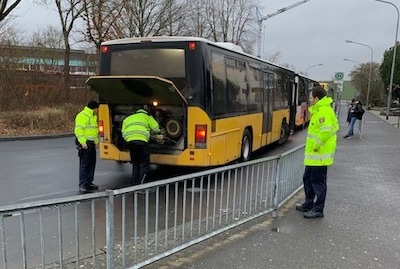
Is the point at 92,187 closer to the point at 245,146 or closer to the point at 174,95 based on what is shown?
the point at 174,95

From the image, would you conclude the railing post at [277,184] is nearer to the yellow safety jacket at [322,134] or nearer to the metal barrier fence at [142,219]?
the metal barrier fence at [142,219]

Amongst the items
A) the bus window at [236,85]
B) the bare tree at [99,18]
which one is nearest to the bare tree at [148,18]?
the bare tree at [99,18]

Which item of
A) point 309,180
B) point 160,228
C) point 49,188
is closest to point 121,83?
point 49,188

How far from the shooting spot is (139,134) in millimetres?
6984

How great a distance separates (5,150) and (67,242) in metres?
8.68

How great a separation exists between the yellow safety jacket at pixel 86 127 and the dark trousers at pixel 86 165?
0.55ft

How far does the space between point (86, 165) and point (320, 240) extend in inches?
174

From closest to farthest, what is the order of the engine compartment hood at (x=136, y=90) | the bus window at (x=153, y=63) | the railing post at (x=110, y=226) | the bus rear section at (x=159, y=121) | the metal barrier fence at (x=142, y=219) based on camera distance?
the railing post at (x=110, y=226)
the metal barrier fence at (x=142, y=219)
the engine compartment hood at (x=136, y=90)
the bus rear section at (x=159, y=121)
the bus window at (x=153, y=63)

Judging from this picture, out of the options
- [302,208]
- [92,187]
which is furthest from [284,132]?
[92,187]

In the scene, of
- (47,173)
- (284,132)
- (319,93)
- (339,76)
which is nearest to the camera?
(319,93)

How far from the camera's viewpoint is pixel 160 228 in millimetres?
4887

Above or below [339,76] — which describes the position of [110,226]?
below

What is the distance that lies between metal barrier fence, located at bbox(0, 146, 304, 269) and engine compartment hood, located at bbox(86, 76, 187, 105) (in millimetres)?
2192

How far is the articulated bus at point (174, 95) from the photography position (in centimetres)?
744
